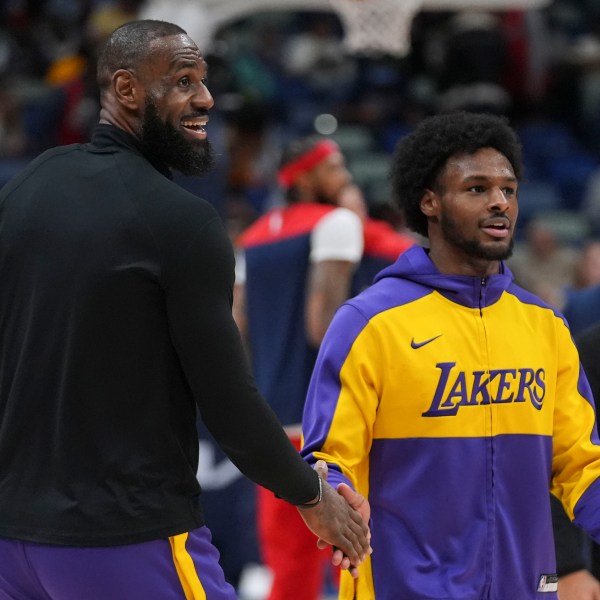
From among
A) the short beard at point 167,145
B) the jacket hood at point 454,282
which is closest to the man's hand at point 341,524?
the jacket hood at point 454,282

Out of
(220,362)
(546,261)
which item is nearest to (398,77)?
(546,261)

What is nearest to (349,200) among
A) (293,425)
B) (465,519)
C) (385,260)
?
(385,260)

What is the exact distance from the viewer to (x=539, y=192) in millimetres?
14133

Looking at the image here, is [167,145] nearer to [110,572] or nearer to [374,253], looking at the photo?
[110,572]

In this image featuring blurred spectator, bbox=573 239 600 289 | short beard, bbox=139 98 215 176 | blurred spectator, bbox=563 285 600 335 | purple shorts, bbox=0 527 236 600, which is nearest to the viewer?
purple shorts, bbox=0 527 236 600

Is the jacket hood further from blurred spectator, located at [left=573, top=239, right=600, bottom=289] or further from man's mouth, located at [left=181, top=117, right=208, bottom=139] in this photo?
Answer: blurred spectator, located at [left=573, top=239, right=600, bottom=289]

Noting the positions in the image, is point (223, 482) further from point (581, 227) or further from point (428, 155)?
point (581, 227)

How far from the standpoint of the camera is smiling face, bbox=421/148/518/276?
141 inches

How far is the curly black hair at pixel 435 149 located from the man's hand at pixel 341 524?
0.95 m

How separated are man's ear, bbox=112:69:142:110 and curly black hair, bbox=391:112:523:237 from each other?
1017 millimetres

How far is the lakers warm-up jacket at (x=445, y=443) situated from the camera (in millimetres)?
3453

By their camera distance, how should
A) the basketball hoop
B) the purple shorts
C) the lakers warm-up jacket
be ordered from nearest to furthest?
the purple shorts → the lakers warm-up jacket → the basketball hoop

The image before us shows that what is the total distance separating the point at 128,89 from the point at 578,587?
193 cm

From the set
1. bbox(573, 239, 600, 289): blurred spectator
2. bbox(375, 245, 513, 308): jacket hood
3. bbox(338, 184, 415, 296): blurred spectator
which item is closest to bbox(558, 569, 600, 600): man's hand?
bbox(375, 245, 513, 308): jacket hood
